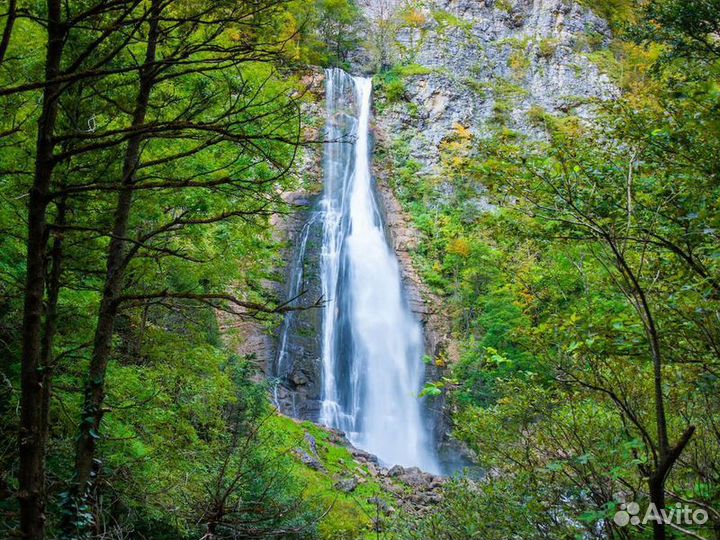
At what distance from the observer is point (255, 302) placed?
8.23 m

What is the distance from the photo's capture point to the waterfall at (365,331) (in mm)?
21344

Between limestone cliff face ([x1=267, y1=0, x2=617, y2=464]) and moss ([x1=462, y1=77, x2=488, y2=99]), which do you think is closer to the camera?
limestone cliff face ([x1=267, y1=0, x2=617, y2=464])

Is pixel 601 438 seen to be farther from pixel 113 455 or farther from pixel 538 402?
pixel 113 455

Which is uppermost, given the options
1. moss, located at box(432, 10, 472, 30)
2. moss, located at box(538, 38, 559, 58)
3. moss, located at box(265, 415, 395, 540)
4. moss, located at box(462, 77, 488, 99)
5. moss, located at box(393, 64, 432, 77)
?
moss, located at box(432, 10, 472, 30)

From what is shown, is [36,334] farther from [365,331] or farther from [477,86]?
[477,86]

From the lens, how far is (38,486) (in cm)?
204

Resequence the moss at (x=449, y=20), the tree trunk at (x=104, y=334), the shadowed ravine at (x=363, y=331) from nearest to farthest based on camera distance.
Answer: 1. the tree trunk at (x=104, y=334)
2. the shadowed ravine at (x=363, y=331)
3. the moss at (x=449, y=20)

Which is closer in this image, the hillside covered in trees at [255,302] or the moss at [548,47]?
the hillside covered in trees at [255,302]

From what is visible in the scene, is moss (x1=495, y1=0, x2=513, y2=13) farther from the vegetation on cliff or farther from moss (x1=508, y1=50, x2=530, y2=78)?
the vegetation on cliff

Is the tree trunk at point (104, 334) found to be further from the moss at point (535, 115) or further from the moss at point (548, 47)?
the moss at point (548, 47)

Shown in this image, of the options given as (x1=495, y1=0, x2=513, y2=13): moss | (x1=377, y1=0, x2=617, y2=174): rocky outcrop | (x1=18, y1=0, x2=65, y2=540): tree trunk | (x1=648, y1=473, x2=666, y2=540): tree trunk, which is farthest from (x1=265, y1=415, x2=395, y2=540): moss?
(x1=495, y1=0, x2=513, y2=13): moss

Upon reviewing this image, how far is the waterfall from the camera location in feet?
70.0

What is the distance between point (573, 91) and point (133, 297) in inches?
1505

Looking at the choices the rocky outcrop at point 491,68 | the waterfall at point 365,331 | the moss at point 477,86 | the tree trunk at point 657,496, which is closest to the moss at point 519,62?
the rocky outcrop at point 491,68
